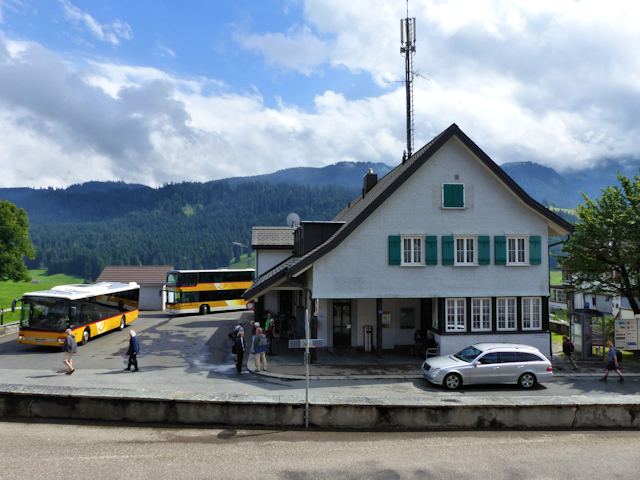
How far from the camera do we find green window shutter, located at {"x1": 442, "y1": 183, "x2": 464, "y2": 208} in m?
21.9

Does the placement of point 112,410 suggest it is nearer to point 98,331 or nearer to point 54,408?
point 54,408

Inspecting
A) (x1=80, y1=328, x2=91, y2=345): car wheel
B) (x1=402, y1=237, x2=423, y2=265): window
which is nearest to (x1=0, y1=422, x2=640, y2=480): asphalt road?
(x1=402, y1=237, x2=423, y2=265): window

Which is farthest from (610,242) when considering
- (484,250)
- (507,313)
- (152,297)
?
(152,297)

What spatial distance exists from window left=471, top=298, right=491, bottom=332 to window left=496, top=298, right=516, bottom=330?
463 millimetres

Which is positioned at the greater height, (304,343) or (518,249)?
(518,249)

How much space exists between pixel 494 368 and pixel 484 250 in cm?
646

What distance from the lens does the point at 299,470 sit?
794 cm

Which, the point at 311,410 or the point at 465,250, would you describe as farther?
the point at 465,250

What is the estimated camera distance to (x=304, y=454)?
863 centimetres

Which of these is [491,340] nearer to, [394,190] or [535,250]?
[535,250]

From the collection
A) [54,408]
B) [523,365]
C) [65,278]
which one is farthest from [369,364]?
[65,278]

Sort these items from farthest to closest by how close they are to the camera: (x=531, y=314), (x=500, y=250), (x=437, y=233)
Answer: (x=531, y=314)
(x=500, y=250)
(x=437, y=233)

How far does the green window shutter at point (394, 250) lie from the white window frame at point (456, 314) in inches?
122

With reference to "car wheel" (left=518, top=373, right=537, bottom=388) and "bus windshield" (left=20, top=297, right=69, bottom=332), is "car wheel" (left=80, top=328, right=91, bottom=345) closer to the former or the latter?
"bus windshield" (left=20, top=297, right=69, bottom=332)
